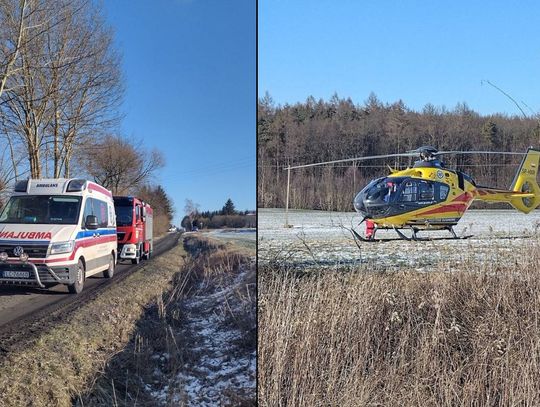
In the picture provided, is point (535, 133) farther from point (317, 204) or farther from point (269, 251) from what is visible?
point (269, 251)

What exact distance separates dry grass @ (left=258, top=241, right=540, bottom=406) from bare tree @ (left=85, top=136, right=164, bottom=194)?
5.68ft

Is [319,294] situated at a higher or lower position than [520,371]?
higher

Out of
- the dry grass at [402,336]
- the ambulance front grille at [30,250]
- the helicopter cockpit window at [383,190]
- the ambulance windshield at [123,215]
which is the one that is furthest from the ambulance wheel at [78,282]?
the helicopter cockpit window at [383,190]

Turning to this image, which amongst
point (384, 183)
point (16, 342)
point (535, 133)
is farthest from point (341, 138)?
point (16, 342)

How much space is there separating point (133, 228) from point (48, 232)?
56 centimetres

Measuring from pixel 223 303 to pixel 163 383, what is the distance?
24.6 inches

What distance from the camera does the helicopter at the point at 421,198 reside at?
15.3 ft

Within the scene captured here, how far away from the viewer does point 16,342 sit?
253 centimetres

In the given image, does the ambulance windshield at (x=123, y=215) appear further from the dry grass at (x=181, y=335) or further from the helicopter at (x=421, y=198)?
the helicopter at (x=421, y=198)

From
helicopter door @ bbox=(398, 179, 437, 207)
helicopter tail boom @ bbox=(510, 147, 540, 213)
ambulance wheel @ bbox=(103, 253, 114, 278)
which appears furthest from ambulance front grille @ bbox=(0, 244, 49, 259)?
helicopter tail boom @ bbox=(510, 147, 540, 213)

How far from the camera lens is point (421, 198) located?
4684mm

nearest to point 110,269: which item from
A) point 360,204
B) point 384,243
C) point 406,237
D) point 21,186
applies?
point 21,186

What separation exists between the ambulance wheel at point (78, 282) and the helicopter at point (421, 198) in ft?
9.02

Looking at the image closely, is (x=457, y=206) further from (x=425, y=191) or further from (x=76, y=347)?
(x=76, y=347)
